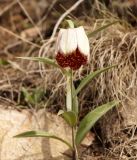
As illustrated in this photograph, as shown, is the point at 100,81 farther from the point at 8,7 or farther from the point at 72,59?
the point at 8,7

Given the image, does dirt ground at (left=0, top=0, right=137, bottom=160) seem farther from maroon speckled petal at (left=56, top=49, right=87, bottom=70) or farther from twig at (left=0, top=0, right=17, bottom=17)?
twig at (left=0, top=0, right=17, bottom=17)

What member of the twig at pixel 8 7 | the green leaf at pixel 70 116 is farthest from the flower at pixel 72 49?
the twig at pixel 8 7

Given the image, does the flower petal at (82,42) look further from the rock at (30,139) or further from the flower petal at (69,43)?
the rock at (30,139)

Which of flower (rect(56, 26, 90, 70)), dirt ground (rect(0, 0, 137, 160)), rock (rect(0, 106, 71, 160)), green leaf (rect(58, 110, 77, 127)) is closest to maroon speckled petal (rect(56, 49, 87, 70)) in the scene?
flower (rect(56, 26, 90, 70))

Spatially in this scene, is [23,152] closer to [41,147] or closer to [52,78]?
[41,147]

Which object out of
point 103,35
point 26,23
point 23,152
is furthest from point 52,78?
point 26,23

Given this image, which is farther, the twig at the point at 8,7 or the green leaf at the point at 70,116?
the twig at the point at 8,7
